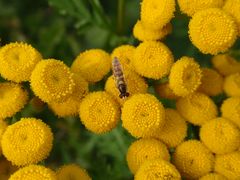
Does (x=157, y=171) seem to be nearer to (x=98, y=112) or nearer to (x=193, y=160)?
(x=193, y=160)

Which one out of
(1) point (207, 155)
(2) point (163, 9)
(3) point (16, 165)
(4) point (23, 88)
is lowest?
(1) point (207, 155)

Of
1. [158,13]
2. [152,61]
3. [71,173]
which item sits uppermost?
[158,13]

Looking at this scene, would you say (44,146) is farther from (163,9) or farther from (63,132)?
(63,132)

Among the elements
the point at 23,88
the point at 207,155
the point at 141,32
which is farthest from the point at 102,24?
the point at 207,155

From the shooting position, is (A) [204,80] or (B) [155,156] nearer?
(B) [155,156]

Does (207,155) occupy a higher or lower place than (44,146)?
lower

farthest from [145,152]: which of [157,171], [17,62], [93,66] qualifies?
[17,62]

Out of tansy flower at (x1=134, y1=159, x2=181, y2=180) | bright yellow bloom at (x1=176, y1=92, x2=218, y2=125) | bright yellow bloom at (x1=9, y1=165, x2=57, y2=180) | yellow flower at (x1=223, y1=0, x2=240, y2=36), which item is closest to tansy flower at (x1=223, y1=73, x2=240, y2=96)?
bright yellow bloom at (x1=176, y1=92, x2=218, y2=125)
